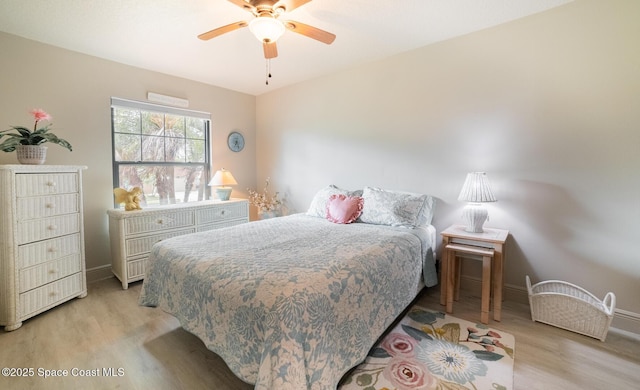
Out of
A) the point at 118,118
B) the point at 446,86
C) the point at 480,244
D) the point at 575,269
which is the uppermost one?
the point at 446,86

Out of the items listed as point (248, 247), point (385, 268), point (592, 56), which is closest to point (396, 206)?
point (385, 268)

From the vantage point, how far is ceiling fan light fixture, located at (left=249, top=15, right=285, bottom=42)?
171cm

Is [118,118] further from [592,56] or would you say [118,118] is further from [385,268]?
[592,56]

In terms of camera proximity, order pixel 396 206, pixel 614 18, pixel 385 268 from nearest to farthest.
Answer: pixel 385 268 → pixel 614 18 → pixel 396 206

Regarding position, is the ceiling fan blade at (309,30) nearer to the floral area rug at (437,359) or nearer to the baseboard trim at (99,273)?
the floral area rug at (437,359)

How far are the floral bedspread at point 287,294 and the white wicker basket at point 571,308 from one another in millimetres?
883

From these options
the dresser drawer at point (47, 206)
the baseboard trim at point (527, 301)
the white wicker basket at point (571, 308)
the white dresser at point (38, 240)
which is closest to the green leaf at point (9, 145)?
the white dresser at point (38, 240)

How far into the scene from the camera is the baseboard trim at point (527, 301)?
6.21ft

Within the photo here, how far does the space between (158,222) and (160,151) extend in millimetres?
1014

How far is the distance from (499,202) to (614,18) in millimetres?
1456

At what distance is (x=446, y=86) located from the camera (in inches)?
103

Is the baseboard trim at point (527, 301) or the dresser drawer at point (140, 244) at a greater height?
the dresser drawer at point (140, 244)

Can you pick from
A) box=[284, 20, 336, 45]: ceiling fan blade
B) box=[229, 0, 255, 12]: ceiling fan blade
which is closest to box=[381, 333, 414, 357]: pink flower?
box=[284, 20, 336, 45]: ceiling fan blade

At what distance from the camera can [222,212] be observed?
3.46m
